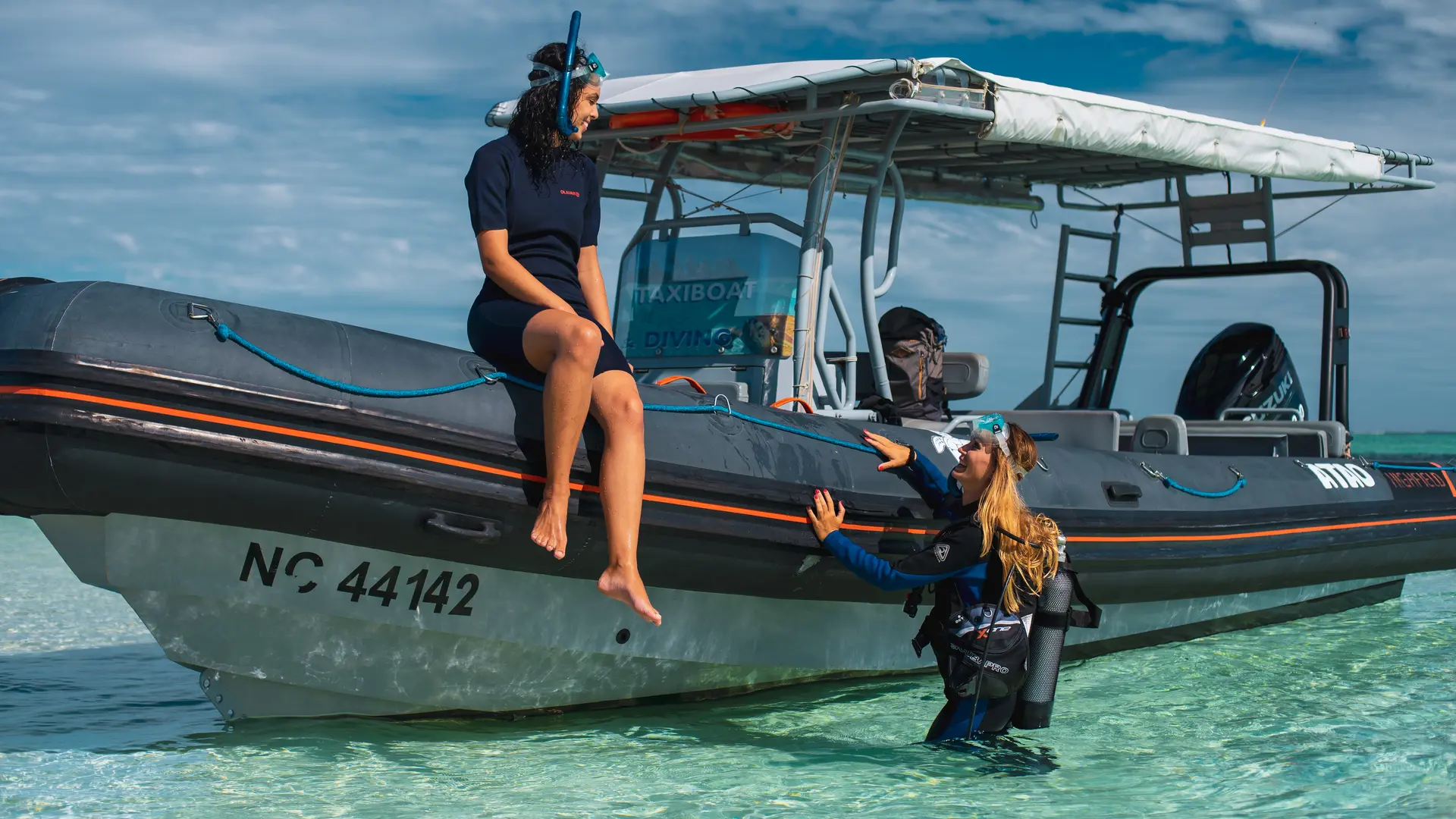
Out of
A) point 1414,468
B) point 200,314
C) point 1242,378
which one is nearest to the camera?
point 200,314

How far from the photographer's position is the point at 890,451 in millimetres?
4555

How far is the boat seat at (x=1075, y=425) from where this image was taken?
5969 millimetres

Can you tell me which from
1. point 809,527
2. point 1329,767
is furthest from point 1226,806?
point 809,527

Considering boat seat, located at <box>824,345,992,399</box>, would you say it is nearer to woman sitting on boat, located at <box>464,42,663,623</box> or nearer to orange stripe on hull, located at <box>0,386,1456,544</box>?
orange stripe on hull, located at <box>0,386,1456,544</box>

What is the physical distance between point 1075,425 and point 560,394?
129 inches

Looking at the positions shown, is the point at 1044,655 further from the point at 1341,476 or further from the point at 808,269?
the point at 1341,476

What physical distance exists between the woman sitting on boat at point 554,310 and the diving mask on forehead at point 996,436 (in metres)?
1.05

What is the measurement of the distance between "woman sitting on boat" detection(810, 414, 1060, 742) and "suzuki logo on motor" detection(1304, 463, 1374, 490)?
306cm

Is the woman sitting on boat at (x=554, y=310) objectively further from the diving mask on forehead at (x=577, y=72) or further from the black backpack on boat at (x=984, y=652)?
the black backpack on boat at (x=984, y=652)

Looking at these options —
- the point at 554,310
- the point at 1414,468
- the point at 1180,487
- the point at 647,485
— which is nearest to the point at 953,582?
the point at 647,485

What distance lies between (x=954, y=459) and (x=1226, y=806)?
179 centimetres

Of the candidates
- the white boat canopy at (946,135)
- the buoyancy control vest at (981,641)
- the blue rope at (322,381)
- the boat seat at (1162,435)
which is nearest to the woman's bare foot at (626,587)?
the blue rope at (322,381)

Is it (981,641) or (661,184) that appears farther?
(661,184)

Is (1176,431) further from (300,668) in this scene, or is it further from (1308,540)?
(300,668)
